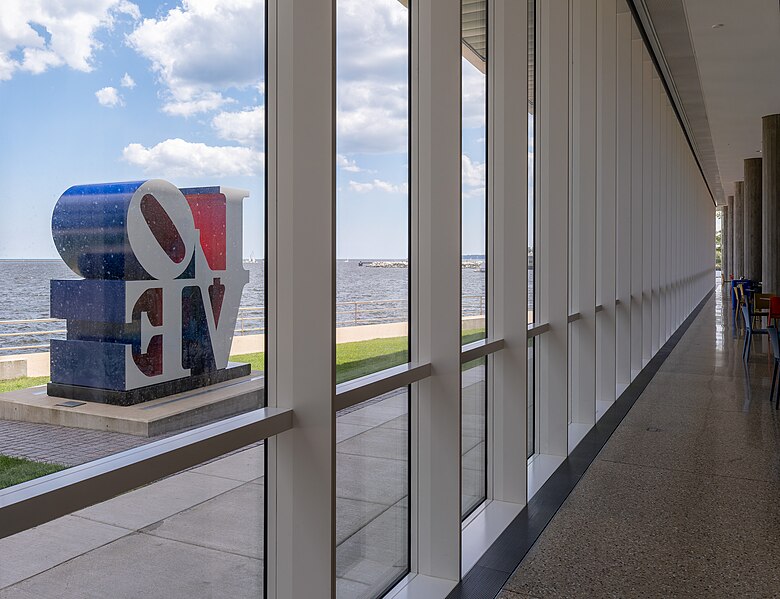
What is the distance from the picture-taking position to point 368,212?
2738 millimetres

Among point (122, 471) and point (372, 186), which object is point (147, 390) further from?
point (372, 186)

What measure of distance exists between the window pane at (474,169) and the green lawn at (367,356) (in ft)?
2.67

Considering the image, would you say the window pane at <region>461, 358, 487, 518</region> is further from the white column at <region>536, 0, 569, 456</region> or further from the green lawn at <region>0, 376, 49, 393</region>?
the green lawn at <region>0, 376, 49, 393</region>

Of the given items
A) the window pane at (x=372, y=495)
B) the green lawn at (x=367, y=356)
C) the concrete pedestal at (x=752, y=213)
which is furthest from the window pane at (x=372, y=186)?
the concrete pedestal at (x=752, y=213)

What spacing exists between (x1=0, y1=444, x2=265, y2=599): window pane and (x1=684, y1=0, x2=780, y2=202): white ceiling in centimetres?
803

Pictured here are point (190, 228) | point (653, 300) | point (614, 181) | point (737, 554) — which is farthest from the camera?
point (653, 300)

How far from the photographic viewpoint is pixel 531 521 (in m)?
3.73

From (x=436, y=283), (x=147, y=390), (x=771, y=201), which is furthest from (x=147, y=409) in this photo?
(x=771, y=201)

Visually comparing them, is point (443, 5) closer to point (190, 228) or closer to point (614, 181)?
point (190, 228)

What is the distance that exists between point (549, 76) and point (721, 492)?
2893 mm

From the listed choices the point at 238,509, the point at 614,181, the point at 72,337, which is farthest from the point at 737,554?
the point at 614,181

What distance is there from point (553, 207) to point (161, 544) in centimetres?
386

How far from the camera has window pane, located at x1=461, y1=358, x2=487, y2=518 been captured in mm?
3695

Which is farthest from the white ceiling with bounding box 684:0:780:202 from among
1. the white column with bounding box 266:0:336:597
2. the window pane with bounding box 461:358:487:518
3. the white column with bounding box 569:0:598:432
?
the white column with bounding box 266:0:336:597
